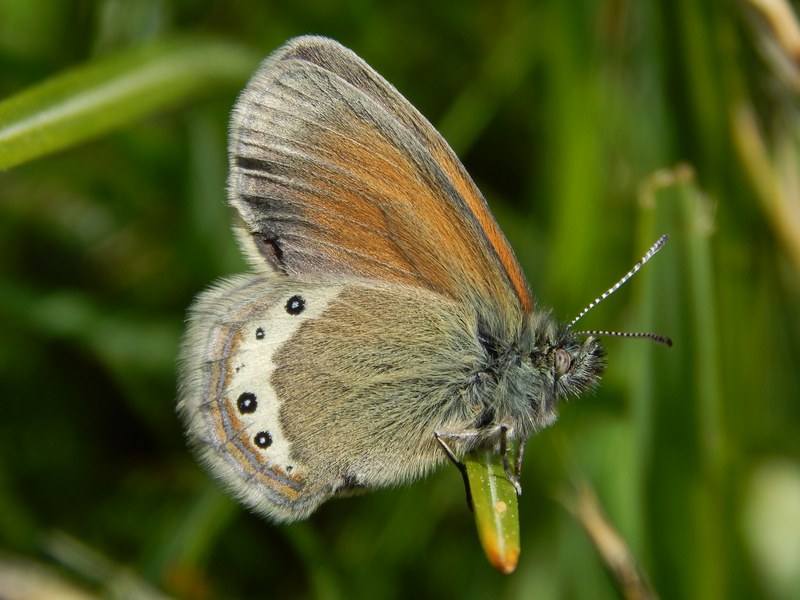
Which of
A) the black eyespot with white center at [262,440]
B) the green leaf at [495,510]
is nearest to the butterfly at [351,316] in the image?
the black eyespot with white center at [262,440]

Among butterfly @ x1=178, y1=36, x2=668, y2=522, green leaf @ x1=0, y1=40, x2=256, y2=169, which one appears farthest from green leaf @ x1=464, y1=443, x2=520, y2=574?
green leaf @ x1=0, y1=40, x2=256, y2=169

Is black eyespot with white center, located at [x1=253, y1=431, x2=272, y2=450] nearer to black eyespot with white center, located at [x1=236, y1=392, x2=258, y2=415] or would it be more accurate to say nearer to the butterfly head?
black eyespot with white center, located at [x1=236, y1=392, x2=258, y2=415]

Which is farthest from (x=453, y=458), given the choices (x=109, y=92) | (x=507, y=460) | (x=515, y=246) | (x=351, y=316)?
(x=515, y=246)

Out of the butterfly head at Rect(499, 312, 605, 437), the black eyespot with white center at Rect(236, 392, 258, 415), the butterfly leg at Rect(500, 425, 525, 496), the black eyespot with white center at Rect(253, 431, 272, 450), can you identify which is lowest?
the black eyespot with white center at Rect(253, 431, 272, 450)

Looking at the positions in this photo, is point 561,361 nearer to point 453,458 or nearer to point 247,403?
point 453,458

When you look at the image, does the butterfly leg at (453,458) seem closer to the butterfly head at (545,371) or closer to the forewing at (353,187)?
the butterfly head at (545,371)

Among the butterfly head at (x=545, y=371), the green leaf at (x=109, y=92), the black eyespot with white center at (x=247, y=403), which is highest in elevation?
the butterfly head at (x=545, y=371)
